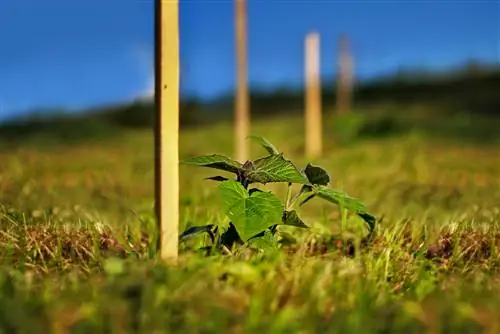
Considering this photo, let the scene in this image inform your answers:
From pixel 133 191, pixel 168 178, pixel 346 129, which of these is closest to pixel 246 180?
pixel 168 178

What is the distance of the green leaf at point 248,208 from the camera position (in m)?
2.41

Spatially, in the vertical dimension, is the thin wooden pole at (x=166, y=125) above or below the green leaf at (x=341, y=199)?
above

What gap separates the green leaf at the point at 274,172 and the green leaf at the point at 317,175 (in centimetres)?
12

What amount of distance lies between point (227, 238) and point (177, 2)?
0.75m

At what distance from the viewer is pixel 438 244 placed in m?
2.87

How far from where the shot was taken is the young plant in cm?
244

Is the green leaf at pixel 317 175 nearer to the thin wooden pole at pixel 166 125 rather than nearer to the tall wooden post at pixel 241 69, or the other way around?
the thin wooden pole at pixel 166 125

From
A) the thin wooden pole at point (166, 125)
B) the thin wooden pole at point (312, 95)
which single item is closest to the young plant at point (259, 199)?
the thin wooden pole at point (166, 125)

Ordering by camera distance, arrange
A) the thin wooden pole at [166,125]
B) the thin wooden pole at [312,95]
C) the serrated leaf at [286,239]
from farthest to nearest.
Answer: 1. the thin wooden pole at [312,95]
2. the serrated leaf at [286,239]
3. the thin wooden pole at [166,125]

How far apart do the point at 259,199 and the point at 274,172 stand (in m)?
0.13

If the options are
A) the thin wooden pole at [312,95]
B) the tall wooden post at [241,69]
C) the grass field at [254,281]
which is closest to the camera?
the grass field at [254,281]

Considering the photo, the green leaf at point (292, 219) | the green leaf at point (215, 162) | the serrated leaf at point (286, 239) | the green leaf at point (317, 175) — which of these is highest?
the green leaf at point (215, 162)

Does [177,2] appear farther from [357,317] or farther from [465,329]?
[465,329]

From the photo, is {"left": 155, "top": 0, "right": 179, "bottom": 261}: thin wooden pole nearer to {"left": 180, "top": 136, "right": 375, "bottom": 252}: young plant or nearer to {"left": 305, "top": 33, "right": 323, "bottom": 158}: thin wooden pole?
{"left": 180, "top": 136, "right": 375, "bottom": 252}: young plant
